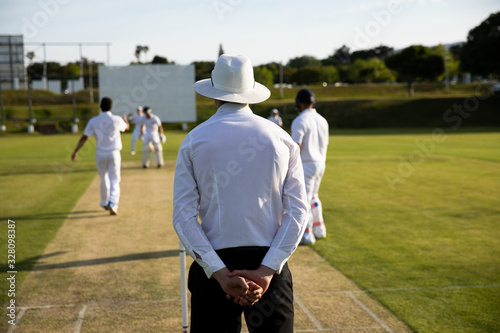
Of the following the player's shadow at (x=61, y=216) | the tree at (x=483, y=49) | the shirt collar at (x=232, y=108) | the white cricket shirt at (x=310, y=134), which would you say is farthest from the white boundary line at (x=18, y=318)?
the tree at (x=483, y=49)

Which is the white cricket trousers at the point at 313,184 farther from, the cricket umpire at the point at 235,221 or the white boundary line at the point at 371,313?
the cricket umpire at the point at 235,221

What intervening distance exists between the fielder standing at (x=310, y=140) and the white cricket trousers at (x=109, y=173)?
4482 mm

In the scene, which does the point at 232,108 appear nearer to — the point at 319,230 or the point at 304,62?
the point at 319,230

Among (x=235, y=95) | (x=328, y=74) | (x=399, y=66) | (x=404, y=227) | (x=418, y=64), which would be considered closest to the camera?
(x=235, y=95)

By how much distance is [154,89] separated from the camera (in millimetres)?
52062

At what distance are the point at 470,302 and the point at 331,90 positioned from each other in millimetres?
75166

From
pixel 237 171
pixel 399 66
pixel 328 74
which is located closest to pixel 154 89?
pixel 399 66

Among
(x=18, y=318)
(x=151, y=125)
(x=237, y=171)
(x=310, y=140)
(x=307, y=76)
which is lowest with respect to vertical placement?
(x=18, y=318)

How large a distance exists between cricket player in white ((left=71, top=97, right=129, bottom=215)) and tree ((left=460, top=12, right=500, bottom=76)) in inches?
2246

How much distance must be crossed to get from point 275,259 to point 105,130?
8.31 m

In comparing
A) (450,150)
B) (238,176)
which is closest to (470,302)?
(238,176)

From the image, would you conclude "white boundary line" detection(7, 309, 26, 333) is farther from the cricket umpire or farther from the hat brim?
the hat brim

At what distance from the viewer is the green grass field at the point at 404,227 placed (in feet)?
18.9

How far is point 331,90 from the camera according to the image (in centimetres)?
7894
